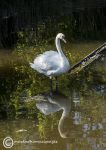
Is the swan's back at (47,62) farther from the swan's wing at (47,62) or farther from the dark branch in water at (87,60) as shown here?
the dark branch in water at (87,60)

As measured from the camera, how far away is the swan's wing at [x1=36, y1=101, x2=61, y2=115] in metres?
9.10

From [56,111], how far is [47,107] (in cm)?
28

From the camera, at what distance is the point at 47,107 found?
931cm

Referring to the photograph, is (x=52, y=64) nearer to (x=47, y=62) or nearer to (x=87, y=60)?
(x=47, y=62)

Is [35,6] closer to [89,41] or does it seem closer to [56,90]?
[89,41]

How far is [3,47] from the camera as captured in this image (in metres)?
15.5

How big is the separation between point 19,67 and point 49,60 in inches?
84.7

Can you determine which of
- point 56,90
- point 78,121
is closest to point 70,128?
point 78,121

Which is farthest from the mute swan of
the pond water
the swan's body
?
the pond water

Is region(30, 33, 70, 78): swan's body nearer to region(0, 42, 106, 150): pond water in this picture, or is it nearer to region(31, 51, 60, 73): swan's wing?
region(31, 51, 60, 73): swan's wing

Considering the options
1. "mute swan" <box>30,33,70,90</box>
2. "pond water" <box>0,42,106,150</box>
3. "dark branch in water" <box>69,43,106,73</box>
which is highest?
"mute swan" <box>30,33,70,90</box>

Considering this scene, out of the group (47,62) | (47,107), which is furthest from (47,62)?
(47,107)

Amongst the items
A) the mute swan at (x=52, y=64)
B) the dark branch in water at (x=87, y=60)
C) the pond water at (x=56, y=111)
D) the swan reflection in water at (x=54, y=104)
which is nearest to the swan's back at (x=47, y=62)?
the mute swan at (x=52, y=64)

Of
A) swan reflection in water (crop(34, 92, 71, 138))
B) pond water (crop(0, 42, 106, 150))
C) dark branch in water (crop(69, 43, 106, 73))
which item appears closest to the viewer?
pond water (crop(0, 42, 106, 150))
